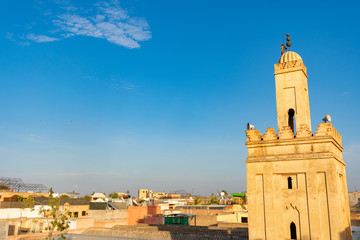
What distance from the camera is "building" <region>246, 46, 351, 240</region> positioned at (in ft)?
56.0

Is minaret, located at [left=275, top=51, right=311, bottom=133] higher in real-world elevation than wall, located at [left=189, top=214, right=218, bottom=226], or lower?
higher

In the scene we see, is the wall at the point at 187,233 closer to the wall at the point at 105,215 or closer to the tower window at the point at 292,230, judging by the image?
the tower window at the point at 292,230

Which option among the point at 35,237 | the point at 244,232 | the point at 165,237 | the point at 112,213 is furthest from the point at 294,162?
the point at 112,213

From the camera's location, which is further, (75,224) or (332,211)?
(75,224)

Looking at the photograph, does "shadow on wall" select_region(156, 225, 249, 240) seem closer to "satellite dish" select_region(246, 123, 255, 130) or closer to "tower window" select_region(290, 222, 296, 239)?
"tower window" select_region(290, 222, 296, 239)

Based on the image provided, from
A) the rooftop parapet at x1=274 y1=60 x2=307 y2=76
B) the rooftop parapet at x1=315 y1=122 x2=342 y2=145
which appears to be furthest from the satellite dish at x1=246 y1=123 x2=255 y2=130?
the rooftop parapet at x1=274 y1=60 x2=307 y2=76

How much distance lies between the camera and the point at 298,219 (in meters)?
17.6

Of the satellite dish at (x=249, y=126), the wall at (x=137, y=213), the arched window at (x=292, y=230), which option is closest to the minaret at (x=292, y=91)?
the satellite dish at (x=249, y=126)

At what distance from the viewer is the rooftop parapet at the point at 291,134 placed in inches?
700

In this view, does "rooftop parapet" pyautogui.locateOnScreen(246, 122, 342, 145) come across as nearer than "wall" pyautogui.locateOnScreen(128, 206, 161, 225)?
Yes

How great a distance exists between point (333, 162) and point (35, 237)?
29.1 meters

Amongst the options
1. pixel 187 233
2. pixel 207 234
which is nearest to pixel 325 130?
pixel 207 234

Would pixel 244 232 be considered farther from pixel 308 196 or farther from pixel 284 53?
pixel 284 53

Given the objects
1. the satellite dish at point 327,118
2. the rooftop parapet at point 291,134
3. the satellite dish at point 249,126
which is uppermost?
the satellite dish at point 327,118
